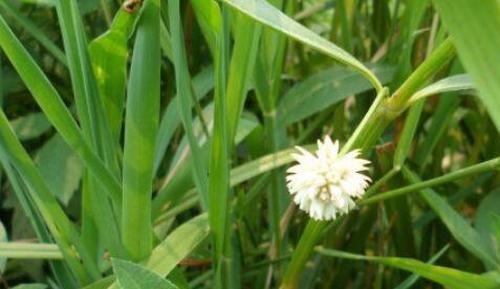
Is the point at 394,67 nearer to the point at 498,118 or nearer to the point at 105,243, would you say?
the point at 105,243

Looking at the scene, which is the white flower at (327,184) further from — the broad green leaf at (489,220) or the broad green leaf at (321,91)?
the broad green leaf at (321,91)

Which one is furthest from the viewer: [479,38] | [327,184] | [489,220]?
[489,220]

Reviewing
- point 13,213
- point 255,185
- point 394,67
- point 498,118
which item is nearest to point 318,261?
point 255,185

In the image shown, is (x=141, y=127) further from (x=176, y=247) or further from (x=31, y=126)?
(x=31, y=126)

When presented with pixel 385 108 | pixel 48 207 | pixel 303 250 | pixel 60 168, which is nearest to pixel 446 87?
pixel 385 108

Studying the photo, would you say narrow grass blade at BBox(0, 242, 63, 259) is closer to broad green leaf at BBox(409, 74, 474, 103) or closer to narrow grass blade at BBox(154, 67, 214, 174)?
narrow grass blade at BBox(154, 67, 214, 174)

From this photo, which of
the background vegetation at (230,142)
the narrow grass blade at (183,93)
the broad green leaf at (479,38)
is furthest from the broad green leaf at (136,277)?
the broad green leaf at (479,38)

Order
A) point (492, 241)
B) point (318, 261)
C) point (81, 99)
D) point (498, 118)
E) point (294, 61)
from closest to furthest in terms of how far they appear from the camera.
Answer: point (498, 118) < point (81, 99) < point (492, 241) < point (318, 261) < point (294, 61)
